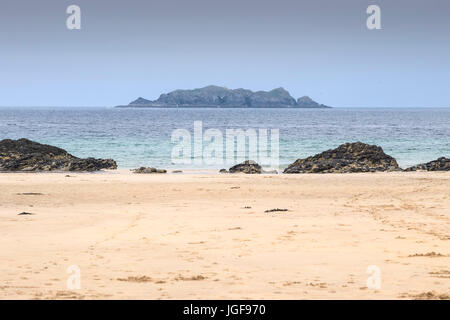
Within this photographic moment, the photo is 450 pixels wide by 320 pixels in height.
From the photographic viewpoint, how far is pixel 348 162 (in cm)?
2780

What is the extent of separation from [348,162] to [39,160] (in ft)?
44.3

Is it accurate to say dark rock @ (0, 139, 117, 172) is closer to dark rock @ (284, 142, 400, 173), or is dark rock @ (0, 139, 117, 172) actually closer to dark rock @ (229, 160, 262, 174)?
dark rock @ (229, 160, 262, 174)

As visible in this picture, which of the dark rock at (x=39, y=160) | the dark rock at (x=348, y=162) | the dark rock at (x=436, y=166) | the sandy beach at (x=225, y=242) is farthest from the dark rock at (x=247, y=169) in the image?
the sandy beach at (x=225, y=242)

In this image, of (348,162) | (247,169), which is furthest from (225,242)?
(348,162)

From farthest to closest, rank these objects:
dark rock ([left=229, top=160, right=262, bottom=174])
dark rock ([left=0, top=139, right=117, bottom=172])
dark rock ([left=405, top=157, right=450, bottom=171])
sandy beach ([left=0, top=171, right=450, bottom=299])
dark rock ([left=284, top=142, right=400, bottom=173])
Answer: dark rock ([left=405, top=157, right=450, bottom=171])
dark rock ([left=0, top=139, right=117, bottom=172])
dark rock ([left=229, top=160, right=262, bottom=174])
dark rock ([left=284, top=142, right=400, bottom=173])
sandy beach ([left=0, top=171, right=450, bottom=299])

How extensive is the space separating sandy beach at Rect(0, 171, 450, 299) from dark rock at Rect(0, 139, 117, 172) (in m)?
7.76

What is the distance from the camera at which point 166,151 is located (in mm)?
41688

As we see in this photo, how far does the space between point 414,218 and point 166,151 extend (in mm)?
29297

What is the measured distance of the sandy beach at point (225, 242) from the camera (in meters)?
7.93

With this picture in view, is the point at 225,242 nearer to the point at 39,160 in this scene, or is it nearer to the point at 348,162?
the point at 348,162

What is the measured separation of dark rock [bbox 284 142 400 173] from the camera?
27.2 metres

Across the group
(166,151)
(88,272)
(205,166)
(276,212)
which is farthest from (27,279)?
(166,151)

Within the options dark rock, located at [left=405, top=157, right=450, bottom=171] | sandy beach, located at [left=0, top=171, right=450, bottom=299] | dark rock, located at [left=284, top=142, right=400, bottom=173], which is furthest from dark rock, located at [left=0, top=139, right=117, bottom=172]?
dark rock, located at [left=405, top=157, right=450, bottom=171]

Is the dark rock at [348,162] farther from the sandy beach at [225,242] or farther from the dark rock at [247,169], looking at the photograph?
the sandy beach at [225,242]
